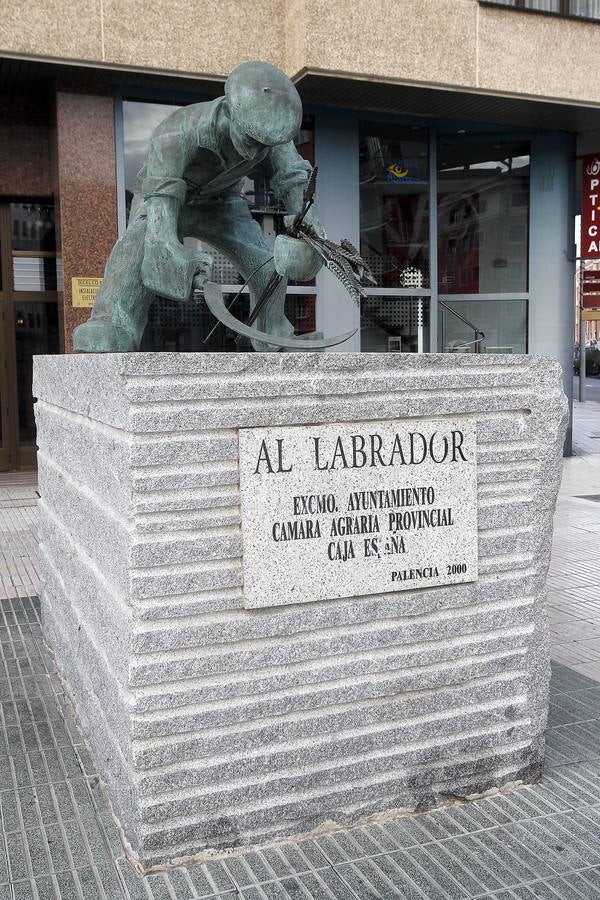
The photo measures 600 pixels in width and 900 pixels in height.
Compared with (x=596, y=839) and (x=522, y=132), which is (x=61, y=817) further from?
(x=522, y=132)

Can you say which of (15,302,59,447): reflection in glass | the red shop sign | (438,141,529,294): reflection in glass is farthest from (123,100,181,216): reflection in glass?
the red shop sign

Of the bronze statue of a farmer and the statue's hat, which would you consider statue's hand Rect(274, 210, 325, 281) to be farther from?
the statue's hat

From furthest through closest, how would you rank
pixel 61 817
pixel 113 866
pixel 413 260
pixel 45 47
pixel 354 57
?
pixel 413 260 → pixel 354 57 → pixel 45 47 → pixel 61 817 → pixel 113 866

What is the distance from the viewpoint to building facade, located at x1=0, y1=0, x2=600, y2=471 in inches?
364

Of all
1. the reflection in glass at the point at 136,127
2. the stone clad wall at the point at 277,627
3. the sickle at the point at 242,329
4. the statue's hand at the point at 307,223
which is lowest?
the stone clad wall at the point at 277,627

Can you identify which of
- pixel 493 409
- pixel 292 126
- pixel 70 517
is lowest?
pixel 70 517

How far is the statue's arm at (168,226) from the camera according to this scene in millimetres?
3273

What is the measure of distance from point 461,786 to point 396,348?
361 inches

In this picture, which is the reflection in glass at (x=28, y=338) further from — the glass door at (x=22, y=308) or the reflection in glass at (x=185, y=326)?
the reflection in glass at (x=185, y=326)

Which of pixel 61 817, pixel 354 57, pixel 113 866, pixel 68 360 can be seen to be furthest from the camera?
pixel 354 57

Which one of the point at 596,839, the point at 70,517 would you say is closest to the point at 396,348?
the point at 70,517

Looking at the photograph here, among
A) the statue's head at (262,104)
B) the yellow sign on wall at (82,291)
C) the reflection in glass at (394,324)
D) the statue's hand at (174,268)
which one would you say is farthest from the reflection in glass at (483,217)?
the statue's head at (262,104)

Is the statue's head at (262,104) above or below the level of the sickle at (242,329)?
above

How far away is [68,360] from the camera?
3.52m
